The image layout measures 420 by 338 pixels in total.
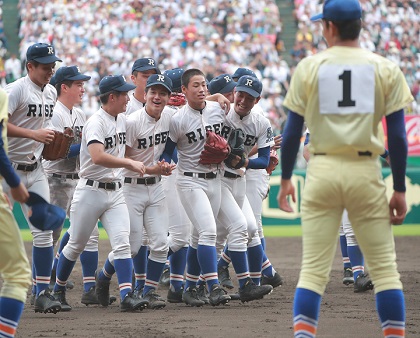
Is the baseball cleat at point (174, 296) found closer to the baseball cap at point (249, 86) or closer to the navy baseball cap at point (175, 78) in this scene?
the baseball cap at point (249, 86)

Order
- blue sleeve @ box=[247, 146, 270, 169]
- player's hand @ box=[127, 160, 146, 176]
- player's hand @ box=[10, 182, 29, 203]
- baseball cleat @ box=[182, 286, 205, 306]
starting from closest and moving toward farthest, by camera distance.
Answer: player's hand @ box=[10, 182, 29, 203] < player's hand @ box=[127, 160, 146, 176] < baseball cleat @ box=[182, 286, 205, 306] < blue sleeve @ box=[247, 146, 270, 169]

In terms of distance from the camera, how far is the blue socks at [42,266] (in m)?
7.67

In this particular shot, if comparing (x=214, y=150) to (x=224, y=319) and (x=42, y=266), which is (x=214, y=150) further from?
(x=42, y=266)

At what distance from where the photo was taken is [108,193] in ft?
24.9

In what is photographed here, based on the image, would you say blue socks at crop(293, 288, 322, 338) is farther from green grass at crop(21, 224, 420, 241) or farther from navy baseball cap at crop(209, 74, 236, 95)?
green grass at crop(21, 224, 420, 241)

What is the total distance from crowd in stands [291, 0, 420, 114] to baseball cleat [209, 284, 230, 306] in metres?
16.3

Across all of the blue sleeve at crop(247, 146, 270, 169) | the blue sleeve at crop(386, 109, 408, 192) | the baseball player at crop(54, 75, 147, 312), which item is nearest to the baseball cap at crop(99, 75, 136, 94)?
the baseball player at crop(54, 75, 147, 312)

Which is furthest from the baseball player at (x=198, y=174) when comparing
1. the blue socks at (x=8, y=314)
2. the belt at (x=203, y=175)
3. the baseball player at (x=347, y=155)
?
the baseball player at (x=347, y=155)

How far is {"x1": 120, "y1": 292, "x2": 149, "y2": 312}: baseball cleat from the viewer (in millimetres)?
7531

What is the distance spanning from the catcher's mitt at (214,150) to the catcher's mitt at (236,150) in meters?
0.11

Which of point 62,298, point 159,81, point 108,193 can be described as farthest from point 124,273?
point 159,81

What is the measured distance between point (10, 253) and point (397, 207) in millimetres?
2251

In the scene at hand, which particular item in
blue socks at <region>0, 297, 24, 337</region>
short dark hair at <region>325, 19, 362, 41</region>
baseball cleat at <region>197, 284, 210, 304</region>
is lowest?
baseball cleat at <region>197, 284, 210, 304</region>

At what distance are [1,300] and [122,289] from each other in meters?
2.48
